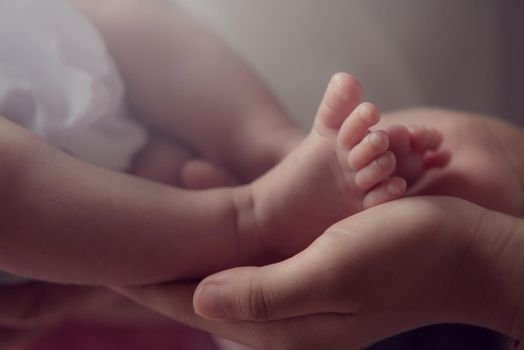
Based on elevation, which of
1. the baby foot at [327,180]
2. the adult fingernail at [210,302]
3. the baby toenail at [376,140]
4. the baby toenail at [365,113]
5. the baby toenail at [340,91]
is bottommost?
the adult fingernail at [210,302]

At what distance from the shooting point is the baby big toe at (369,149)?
0.49 metres

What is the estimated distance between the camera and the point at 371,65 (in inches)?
36.7

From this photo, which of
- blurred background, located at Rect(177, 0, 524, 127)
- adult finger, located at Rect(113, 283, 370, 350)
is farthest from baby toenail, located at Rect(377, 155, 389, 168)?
blurred background, located at Rect(177, 0, 524, 127)

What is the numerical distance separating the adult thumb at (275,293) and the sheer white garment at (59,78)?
0.23 m

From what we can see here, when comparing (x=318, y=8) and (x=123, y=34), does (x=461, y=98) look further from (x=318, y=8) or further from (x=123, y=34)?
(x=123, y=34)

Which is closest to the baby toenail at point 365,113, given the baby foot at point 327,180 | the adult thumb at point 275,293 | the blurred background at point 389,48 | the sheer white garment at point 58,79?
the baby foot at point 327,180

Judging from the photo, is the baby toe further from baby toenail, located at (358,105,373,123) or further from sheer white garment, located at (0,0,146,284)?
sheer white garment, located at (0,0,146,284)

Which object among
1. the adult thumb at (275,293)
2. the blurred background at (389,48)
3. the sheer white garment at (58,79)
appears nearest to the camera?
the adult thumb at (275,293)

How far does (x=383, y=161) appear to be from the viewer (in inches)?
19.6

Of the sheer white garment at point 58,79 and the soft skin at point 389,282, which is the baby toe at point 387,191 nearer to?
the soft skin at point 389,282

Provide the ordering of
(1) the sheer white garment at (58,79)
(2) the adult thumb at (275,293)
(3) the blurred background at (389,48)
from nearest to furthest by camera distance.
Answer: (2) the adult thumb at (275,293)
(1) the sheer white garment at (58,79)
(3) the blurred background at (389,48)

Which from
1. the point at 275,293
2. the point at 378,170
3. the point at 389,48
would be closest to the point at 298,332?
the point at 275,293

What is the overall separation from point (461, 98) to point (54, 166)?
68cm

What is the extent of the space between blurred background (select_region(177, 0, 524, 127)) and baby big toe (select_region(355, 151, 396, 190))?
0.39 m
